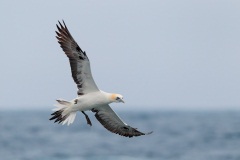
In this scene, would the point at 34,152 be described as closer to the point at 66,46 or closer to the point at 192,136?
the point at 192,136

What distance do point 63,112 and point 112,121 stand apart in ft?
→ 6.68

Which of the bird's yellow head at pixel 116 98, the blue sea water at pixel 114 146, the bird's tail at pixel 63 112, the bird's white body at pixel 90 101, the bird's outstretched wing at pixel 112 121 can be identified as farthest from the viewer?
the blue sea water at pixel 114 146

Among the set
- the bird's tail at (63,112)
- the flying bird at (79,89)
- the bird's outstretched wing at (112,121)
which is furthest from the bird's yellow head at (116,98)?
the bird's outstretched wing at (112,121)

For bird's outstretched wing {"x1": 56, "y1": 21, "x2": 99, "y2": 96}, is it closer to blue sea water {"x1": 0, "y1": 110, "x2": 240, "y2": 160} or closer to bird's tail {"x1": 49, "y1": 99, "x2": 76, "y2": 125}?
bird's tail {"x1": 49, "y1": 99, "x2": 76, "y2": 125}

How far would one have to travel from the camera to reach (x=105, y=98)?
19484mm

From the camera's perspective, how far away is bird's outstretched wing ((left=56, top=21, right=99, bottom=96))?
63.8 ft

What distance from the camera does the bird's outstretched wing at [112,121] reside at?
2087 cm

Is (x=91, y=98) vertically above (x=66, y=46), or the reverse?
(x=66, y=46)

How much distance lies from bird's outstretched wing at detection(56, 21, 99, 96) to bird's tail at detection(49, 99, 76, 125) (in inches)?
27.6

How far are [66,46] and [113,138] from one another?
135 ft

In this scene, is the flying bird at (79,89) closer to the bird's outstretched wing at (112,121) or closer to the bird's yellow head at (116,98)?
the bird's yellow head at (116,98)

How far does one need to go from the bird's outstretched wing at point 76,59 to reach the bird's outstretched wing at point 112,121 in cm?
129

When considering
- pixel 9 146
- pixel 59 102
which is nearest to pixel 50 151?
pixel 9 146

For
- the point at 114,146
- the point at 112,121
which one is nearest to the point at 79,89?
the point at 112,121
